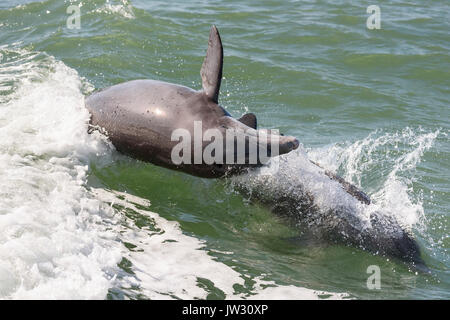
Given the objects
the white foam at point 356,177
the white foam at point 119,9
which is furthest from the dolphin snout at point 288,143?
the white foam at point 119,9

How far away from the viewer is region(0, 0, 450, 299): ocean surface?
657 cm

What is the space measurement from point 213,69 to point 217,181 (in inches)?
52.4

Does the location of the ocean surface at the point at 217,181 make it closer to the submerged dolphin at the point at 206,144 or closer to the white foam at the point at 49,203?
the white foam at the point at 49,203

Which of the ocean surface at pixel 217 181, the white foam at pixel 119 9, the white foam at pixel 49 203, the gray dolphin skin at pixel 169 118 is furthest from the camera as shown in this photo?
the white foam at pixel 119 9

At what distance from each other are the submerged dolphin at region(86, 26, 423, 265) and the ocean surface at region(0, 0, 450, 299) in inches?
7.9

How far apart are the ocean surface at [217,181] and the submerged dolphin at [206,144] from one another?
7.9 inches

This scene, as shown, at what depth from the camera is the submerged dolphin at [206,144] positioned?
7.80m

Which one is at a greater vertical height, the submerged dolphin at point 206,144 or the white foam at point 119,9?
the white foam at point 119,9

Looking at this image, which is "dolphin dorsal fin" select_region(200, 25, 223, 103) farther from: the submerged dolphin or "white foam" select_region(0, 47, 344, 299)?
"white foam" select_region(0, 47, 344, 299)

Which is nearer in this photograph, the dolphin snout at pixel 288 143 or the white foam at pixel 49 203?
the white foam at pixel 49 203

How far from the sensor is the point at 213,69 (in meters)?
7.90

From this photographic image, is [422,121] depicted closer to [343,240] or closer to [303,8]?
[343,240]

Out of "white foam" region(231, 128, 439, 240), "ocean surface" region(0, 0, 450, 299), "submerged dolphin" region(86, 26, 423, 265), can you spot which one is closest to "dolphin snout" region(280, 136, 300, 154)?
"submerged dolphin" region(86, 26, 423, 265)
